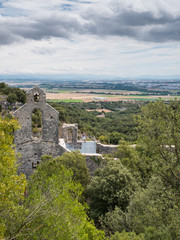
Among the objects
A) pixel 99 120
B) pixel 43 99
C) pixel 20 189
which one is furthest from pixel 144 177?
pixel 99 120

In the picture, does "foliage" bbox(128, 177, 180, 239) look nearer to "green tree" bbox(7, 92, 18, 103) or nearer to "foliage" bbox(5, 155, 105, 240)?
"foliage" bbox(5, 155, 105, 240)

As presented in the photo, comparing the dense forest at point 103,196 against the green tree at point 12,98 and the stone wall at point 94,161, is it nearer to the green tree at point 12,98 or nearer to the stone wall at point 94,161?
the stone wall at point 94,161

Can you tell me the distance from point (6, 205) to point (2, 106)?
92.8 ft

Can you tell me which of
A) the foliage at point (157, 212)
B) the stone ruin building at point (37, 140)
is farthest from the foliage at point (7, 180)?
the stone ruin building at point (37, 140)

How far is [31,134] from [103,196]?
6.94 metres

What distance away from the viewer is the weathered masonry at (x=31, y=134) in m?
15.2

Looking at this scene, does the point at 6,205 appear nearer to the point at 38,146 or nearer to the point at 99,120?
the point at 38,146

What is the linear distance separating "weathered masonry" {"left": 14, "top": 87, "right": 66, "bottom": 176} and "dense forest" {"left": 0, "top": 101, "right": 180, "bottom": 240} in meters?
2.93

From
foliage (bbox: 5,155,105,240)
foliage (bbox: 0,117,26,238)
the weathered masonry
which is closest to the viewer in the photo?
foliage (bbox: 0,117,26,238)

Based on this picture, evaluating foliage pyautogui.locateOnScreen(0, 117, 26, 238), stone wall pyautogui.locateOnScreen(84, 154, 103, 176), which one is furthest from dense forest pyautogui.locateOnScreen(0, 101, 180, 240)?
stone wall pyautogui.locateOnScreen(84, 154, 103, 176)

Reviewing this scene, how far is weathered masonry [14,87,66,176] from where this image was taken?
→ 15.2 meters

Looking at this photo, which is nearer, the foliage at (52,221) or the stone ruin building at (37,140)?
the foliage at (52,221)

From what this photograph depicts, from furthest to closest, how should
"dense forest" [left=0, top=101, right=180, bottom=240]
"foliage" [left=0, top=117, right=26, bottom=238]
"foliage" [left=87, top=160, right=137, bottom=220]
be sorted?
"foliage" [left=87, top=160, right=137, bottom=220] → "dense forest" [left=0, top=101, right=180, bottom=240] → "foliage" [left=0, top=117, right=26, bottom=238]

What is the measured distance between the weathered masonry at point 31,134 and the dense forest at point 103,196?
2.93 meters
